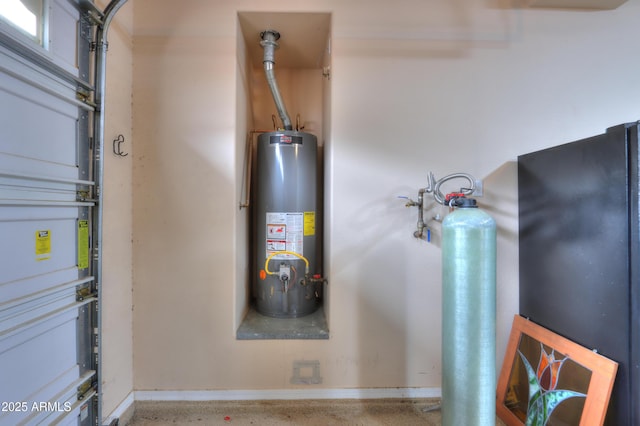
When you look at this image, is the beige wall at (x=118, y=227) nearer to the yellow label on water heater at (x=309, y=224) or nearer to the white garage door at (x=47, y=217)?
the white garage door at (x=47, y=217)

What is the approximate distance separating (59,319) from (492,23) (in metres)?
2.85

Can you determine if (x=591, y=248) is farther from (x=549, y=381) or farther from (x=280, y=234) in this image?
(x=280, y=234)

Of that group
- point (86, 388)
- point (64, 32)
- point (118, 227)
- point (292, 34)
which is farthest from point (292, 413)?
point (292, 34)

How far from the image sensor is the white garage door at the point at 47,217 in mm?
889

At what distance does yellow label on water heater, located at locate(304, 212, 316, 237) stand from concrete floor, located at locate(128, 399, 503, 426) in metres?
1.06

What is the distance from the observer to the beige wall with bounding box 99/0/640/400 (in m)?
1.53

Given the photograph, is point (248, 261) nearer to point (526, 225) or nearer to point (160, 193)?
point (160, 193)

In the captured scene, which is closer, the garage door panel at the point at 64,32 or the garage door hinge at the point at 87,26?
the garage door panel at the point at 64,32

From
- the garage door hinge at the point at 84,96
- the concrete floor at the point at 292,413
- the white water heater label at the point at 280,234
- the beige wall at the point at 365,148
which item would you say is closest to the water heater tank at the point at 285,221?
the white water heater label at the point at 280,234

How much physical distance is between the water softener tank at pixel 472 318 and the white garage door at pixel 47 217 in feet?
5.64

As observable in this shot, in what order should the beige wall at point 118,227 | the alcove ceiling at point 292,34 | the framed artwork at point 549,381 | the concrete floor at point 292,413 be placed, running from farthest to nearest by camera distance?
the alcove ceiling at point 292,34, the concrete floor at point 292,413, the beige wall at point 118,227, the framed artwork at point 549,381

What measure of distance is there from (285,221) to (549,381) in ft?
5.56

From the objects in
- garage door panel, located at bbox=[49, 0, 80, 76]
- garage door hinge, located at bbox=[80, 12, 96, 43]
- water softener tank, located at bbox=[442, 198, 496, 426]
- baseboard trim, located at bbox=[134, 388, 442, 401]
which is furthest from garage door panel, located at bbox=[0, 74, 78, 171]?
water softener tank, located at bbox=[442, 198, 496, 426]

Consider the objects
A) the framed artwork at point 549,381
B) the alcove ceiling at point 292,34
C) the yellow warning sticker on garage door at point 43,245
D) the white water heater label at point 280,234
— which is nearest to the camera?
the yellow warning sticker on garage door at point 43,245
